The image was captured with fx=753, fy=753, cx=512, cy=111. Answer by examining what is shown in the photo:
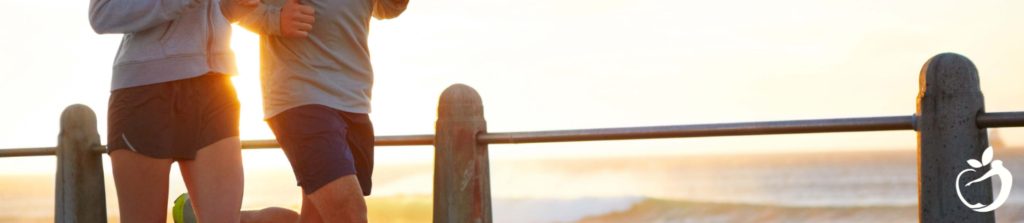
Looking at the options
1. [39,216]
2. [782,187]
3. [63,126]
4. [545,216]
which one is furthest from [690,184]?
[63,126]

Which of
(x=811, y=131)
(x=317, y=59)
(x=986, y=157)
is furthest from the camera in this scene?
(x=317, y=59)

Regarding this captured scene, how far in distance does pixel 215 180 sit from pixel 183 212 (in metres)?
1.28

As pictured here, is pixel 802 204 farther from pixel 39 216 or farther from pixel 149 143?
pixel 39 216

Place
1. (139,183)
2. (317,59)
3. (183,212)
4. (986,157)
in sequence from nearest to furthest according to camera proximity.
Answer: (139,183) < (986,157) < (317,59) < (183,212)

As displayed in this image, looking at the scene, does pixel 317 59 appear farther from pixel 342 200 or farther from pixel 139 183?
pixel 139 183

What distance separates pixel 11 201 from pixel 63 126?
2911 centimetres

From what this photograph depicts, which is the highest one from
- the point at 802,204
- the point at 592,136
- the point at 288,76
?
the point at 288,76

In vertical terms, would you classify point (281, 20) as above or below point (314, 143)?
above

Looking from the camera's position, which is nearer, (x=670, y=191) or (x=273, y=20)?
(x=273, y=20)

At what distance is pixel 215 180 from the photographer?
1898mm

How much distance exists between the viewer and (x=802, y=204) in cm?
2023

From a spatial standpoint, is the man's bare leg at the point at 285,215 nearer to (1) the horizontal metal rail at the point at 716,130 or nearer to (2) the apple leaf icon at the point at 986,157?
(1) the horizontal metal rail at the point at 716,130

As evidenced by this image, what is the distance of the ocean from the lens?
18750mm

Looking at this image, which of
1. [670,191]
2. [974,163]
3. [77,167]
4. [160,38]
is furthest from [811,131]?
[670,191]
